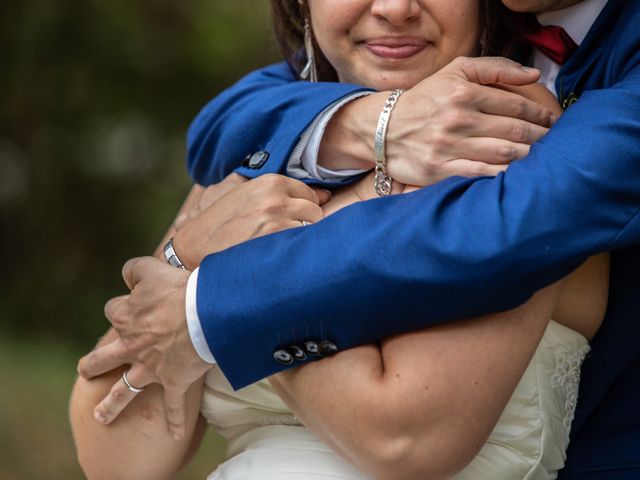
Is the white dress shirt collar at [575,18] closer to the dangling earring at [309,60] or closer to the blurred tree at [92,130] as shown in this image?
the dangling earring at [309,60]

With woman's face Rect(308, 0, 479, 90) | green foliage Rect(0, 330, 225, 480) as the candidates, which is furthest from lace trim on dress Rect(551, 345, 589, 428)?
green foliage Rect(0, 330, 225, 480)

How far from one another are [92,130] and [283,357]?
5.95 meters

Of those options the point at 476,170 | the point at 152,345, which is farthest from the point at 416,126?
the point at 152,345

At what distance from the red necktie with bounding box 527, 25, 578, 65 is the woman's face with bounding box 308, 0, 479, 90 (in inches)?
7.4

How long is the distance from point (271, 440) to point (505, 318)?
67 centimetres

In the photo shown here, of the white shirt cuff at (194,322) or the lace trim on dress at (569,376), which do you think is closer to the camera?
the white shirt cuff at (194,322)

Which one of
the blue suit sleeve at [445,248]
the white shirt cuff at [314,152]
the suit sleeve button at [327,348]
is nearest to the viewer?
the blue suit sleeve at [445,248]

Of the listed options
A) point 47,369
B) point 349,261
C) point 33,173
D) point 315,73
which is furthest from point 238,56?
point 349,261

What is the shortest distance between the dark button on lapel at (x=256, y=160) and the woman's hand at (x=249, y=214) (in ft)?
0.25

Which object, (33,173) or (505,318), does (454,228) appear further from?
(33,173)

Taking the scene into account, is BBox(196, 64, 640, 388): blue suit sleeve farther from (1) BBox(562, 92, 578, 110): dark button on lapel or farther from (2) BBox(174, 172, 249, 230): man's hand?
(2) BBox(174, 172, 249, 230): man's hand

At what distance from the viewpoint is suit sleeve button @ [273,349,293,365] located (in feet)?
6.62

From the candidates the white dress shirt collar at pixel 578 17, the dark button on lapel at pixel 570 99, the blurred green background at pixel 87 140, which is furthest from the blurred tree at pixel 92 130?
the dark button on lapel at pixel 570 99

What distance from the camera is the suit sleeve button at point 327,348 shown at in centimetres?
198
